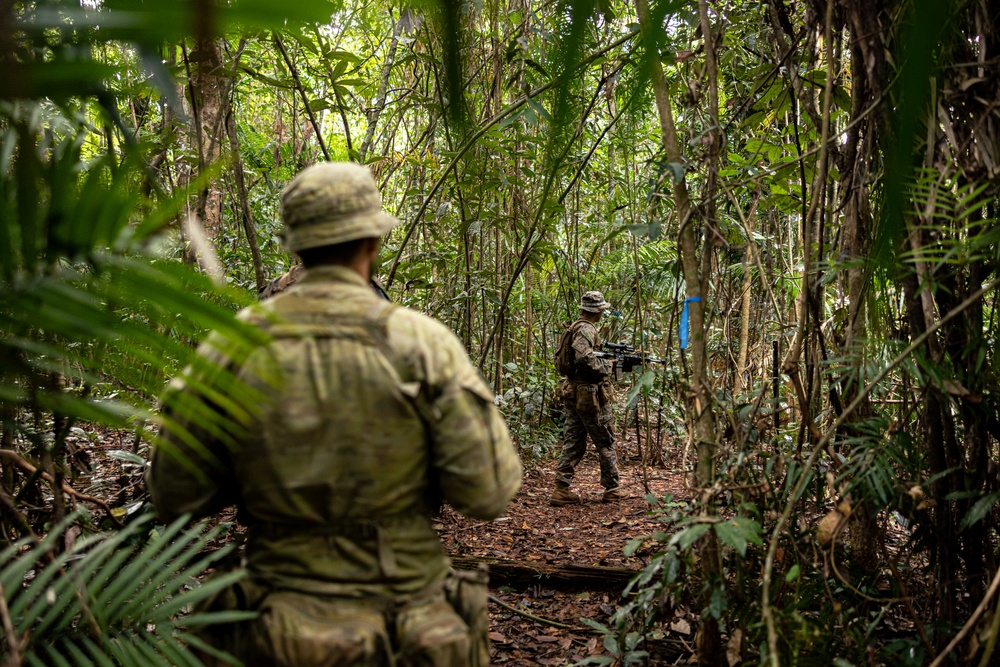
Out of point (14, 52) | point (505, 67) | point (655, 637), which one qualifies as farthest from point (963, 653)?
point (505, 67)

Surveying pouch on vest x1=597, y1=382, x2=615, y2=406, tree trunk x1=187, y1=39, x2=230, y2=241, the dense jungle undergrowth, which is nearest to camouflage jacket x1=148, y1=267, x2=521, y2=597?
the dense jungle undergrowth

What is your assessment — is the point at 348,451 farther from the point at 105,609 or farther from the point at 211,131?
the point at 211,131

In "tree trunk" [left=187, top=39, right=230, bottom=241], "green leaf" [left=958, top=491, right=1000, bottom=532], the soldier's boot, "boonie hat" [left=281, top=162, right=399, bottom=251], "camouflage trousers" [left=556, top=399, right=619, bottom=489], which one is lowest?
the soldier's boot

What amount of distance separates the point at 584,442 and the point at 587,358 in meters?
0.72

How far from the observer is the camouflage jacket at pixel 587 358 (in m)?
6.07

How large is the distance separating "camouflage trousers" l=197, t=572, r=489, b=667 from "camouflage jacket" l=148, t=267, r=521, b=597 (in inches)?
1.5

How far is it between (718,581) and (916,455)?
27.8 inches

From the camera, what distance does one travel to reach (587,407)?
20.2 ft

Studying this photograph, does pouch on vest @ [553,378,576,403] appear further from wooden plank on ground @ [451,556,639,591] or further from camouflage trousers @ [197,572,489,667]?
camouflage trousers @ [197,572,489,667]

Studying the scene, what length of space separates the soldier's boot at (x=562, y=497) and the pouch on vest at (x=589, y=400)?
0.62 m

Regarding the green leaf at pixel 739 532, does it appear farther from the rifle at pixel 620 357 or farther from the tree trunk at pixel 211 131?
the rifle at pixel 620 357

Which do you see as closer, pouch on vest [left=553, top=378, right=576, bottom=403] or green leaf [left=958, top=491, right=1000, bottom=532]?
green leaf [left=958, top=491, right=1000, bottom=532]

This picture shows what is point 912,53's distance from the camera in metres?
0.40

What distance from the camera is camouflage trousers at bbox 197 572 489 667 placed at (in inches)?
63.4
